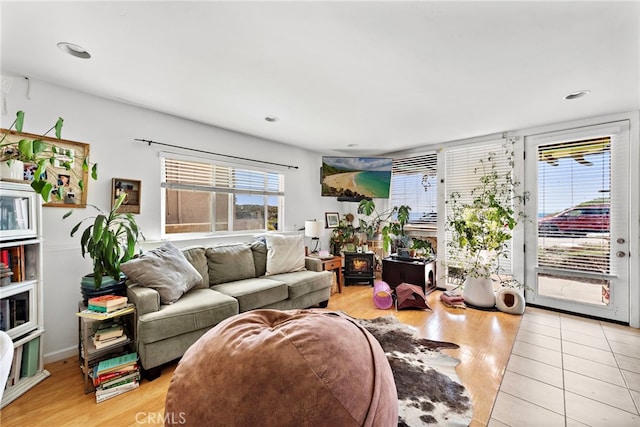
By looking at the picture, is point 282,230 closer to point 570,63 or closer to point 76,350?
point 76,350

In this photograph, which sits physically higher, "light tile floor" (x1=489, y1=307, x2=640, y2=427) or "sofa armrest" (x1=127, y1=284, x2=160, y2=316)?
"sofa armrest" (x1=127, y1=284, x2=160, y2=316)

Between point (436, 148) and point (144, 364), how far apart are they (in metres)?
4.53

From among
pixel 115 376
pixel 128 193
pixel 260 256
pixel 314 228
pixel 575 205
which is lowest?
pixel 115 376

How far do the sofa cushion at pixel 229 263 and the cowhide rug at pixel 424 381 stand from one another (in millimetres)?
1597

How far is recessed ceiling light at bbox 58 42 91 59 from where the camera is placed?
1775 millimetres

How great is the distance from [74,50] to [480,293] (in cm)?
468

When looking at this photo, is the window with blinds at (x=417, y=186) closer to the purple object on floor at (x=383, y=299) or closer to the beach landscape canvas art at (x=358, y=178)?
the beach landscape canvas art at (x=358, y=178)

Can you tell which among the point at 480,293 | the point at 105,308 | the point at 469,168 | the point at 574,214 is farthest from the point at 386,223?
the point at 105,308

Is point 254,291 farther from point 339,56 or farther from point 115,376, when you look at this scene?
point 339,56

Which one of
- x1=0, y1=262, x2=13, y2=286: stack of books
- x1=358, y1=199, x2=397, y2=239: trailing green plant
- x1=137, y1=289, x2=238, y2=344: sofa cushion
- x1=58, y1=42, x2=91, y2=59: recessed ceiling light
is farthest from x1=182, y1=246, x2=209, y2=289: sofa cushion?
x1=358, y1=199, x2=397, y2=239: trailing green plant

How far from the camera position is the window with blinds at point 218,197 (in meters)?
3.23

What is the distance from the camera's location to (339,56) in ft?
6.21

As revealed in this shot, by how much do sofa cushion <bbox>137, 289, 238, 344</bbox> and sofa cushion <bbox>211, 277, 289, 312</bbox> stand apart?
13cm

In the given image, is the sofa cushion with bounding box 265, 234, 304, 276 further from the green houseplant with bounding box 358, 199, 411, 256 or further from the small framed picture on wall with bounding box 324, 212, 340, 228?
the green houseplant with bounding box 358, 199, 411, 256
